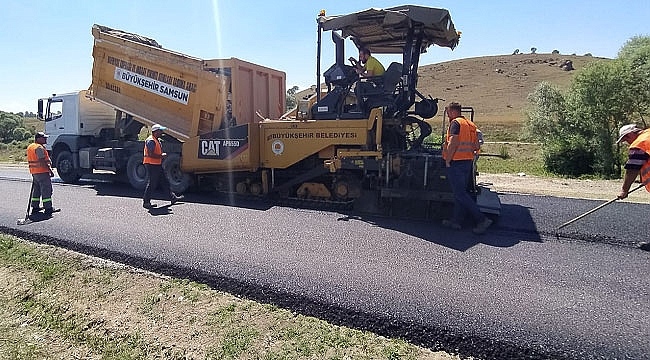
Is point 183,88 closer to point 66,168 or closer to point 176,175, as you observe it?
point 176,175

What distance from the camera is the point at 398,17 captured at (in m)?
6.15

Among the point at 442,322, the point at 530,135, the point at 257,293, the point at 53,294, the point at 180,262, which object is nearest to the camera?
the point at 442,322

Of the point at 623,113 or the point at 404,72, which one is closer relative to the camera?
the point at 404,72

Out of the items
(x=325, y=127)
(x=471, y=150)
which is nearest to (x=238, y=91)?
(x=325, y=127)

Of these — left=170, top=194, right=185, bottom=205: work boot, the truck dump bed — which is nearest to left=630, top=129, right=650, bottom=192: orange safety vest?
the truck dump bed

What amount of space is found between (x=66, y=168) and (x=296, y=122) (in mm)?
6709

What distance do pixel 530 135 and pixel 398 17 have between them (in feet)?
54.2

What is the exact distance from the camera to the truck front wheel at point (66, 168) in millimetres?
10649

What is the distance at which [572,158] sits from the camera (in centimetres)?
1370

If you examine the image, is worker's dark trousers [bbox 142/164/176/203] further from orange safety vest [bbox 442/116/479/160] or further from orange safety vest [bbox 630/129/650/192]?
orange safety vest [bbox 630/129/650/192]

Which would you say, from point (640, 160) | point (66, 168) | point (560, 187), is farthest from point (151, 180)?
point (560, 187)

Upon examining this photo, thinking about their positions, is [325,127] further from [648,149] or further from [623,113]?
[623,113]

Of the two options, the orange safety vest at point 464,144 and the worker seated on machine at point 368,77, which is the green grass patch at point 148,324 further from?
the worker seated on machine at point 368,77

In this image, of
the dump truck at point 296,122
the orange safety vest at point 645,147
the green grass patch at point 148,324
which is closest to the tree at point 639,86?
the dump truck at point 296,122
